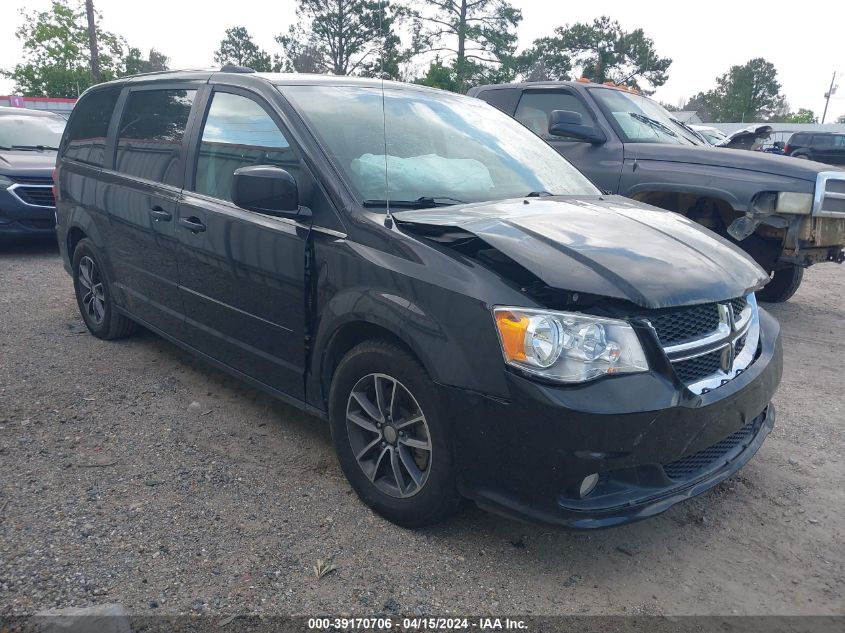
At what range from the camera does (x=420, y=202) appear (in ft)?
9.94

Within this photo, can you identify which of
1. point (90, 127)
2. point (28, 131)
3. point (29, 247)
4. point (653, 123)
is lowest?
point (29, 247)

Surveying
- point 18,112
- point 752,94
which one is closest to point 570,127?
point 18,112

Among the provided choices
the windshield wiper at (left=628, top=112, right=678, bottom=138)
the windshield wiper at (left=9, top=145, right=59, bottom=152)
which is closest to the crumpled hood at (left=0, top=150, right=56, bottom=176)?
the windshield wiper at (left=9, top=145, right=59, bottom=152)

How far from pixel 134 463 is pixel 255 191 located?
1490 mm

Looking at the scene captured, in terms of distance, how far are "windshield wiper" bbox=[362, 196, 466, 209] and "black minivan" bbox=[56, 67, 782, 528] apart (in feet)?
0.06

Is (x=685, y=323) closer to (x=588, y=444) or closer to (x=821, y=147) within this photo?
(x=588, y=444)

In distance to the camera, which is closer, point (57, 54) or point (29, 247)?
point (29, 247)

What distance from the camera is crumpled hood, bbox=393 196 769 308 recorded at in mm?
2406

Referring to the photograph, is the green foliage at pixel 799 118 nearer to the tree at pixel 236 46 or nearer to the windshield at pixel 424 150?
the tree at pixel 236 46

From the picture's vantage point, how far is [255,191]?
9.51ft

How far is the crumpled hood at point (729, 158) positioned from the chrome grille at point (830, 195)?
0.08 m

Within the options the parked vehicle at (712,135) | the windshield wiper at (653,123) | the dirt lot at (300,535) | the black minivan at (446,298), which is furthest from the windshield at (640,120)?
the parked vehicle at (712,135)

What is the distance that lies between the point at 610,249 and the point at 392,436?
1.14m

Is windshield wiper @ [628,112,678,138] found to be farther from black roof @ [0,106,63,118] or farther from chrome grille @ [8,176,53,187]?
black roof @ [0,106,63,118]
